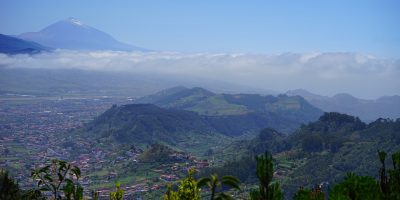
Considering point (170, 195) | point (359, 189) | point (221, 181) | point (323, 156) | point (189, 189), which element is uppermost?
point (221, 181)

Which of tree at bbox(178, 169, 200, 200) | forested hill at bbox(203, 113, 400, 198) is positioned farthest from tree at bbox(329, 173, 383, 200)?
forested hill at bbox(203, 113, 400, 198)

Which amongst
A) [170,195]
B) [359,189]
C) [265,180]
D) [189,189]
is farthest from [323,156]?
[189,189]

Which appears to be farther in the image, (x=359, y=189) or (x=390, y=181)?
(x=390, y=181)

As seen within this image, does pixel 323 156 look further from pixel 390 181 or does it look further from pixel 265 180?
pixel 265 180

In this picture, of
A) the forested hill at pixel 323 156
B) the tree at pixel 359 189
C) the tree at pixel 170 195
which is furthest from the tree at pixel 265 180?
the forested hill at pixel 323 156

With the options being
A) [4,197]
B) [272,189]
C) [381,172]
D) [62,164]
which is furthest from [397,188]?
[4,197]

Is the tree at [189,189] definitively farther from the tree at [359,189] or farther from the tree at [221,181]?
the tree at [359,189]

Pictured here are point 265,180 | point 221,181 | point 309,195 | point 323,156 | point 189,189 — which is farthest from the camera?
point 323,156

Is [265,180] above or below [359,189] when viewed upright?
above

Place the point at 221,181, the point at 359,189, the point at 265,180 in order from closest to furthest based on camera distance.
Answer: the point at 221,181 < the point at 265,180 < the point at 359,189
